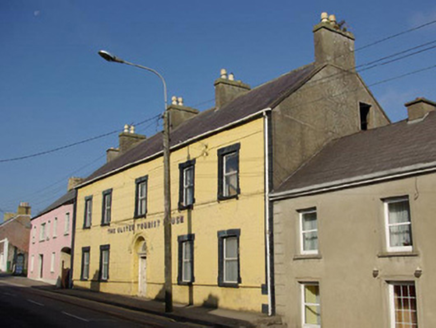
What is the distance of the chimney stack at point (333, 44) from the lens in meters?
22.0

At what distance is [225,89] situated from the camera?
26953mm

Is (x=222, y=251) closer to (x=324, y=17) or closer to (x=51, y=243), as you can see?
(x=324, y=17)

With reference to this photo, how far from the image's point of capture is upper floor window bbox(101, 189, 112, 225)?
30.8m

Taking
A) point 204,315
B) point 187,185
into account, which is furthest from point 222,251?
point 187,185

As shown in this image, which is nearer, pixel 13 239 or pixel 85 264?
pixel 85 264

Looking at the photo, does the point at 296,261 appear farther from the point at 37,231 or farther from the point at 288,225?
the point at 37,231

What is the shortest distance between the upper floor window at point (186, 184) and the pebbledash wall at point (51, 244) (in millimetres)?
15933

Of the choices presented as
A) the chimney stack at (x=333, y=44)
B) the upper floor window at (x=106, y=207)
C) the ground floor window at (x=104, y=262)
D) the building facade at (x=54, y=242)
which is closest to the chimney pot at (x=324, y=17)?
the chimney stack at (x=333, y=44)

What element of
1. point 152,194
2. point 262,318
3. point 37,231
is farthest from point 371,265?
point 37,231

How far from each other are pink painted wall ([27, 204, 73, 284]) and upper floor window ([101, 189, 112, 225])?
251 inches

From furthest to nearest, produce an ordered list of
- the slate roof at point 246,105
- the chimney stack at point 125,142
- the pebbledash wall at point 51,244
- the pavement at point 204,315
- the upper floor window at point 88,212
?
the pebbledash wall at point 51,244
the chimney stack at point 125,142
the upper floor window at point 88,212
the slate roof at point 246,105
the pavement at point 204,315

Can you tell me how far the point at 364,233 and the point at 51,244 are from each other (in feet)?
106

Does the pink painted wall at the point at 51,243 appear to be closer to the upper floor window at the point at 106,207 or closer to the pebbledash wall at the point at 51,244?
the pebbledash wall at the point at 51,244

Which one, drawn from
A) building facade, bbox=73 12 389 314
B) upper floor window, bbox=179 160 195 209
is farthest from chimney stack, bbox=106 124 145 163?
upper floor window, bbox=179 160 195 209
